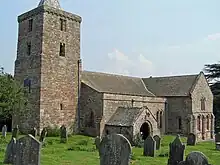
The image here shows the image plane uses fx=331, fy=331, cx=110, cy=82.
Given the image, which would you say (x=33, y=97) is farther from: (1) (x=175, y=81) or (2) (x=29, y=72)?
(1) (x=175, y=81)

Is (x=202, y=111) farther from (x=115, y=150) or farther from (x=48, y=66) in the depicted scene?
(x=115, y=150)

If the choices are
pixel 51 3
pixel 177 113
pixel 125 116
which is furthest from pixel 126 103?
pixel 51 3

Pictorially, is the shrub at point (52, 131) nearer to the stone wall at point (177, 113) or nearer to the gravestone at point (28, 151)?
the stone wall at point (177, 113)

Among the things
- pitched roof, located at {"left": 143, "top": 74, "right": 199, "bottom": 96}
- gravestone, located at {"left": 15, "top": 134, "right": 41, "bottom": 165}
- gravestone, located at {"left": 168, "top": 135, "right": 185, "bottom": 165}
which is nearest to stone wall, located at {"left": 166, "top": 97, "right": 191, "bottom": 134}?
pitched roof, located at {"left": 143, "top": 74, "right": 199, "bottom": 96}

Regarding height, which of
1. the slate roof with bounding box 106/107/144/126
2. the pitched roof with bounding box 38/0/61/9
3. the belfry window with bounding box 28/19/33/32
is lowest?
the slate roof with bounding box 106/107/144/126

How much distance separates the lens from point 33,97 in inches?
1307

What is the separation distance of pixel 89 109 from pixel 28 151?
22294 millimetres

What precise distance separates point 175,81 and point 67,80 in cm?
1562

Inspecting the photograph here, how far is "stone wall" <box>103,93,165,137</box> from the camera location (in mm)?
33625

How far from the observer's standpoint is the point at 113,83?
130ft

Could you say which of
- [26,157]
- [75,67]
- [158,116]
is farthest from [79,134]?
[26,157]

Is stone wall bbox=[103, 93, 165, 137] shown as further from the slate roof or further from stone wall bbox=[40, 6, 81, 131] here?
stone wall bbox=[40, 6, 81, 131]

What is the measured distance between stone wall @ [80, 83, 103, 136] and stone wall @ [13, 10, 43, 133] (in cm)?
516

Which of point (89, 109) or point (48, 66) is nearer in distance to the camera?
point (48, 66)
